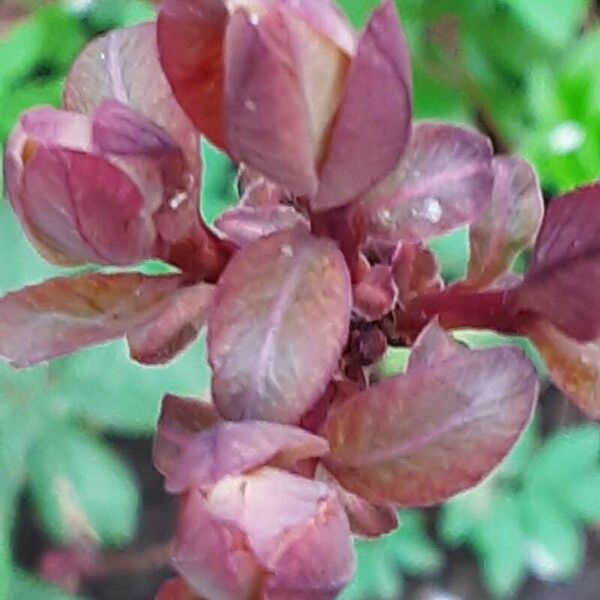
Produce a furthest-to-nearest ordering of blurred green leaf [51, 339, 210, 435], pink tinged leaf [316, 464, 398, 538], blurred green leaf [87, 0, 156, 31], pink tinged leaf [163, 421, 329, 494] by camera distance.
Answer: blurred green leaf [87, 0, 156, 31], blurred green leaf [51, 339, 210, 435], pink tinged leaf [316, 464, 398, 538], pink tinged leaf [163, 421, 329, 494]

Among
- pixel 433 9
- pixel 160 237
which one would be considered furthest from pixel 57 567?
pixel 160 237

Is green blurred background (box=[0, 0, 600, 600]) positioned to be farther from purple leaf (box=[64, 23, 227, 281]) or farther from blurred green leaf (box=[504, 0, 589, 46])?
purple leaf (box=[64, 23, 227, 281])

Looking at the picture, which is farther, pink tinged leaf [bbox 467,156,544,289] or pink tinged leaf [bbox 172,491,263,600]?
pink tinged leaf [bbox 467,156,544,289]

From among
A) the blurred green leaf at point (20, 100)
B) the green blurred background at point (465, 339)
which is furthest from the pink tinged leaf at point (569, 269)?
the blurred green leaf at point (20, 100)

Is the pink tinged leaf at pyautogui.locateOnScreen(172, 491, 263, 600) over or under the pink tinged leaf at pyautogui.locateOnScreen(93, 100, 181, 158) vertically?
under

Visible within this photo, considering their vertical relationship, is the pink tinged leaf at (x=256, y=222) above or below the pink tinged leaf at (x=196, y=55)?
below

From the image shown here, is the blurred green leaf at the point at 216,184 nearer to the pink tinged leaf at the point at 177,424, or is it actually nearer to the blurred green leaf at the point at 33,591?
the blurred green leaf at the point at 33,591

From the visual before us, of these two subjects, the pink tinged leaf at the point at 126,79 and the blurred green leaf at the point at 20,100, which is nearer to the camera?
the pink tinged leaf at the point at 126,79

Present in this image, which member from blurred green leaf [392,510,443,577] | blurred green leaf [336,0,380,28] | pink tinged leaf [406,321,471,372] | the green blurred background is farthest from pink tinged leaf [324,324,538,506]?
blurred green leaf [392,510,443,577]
